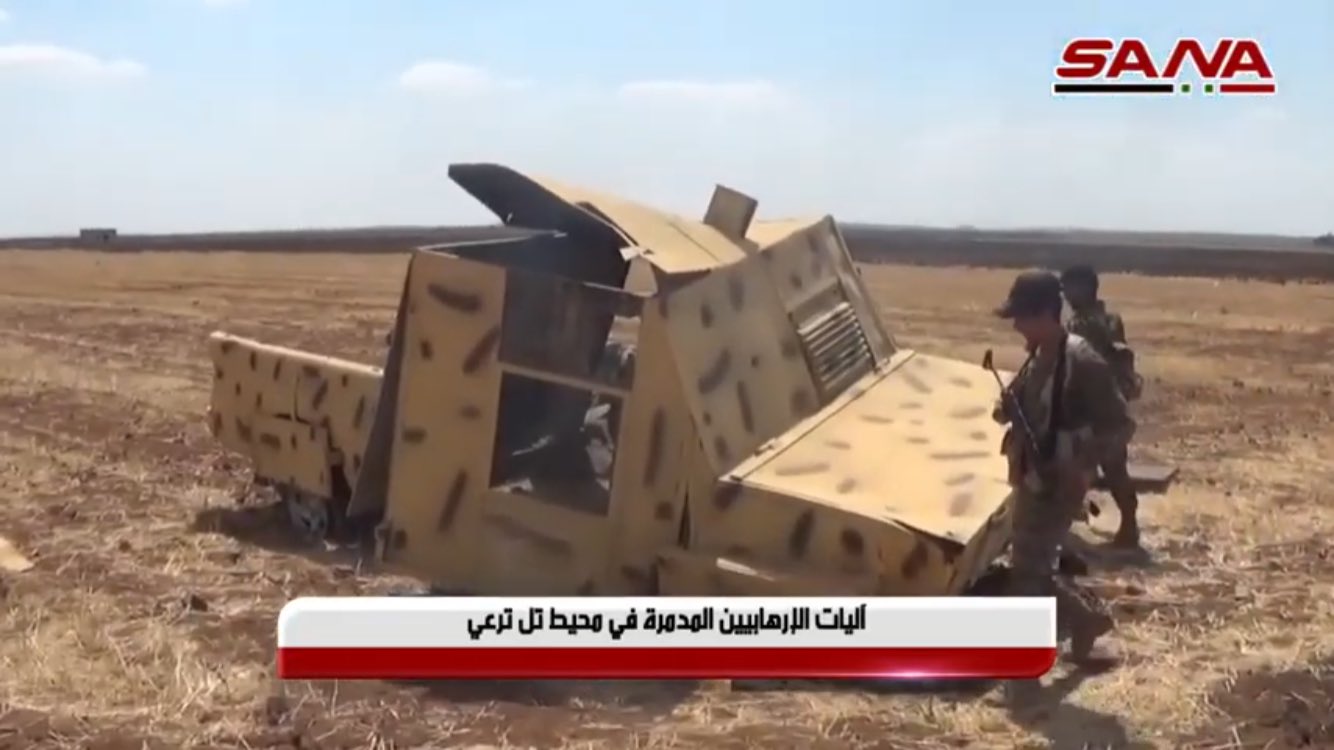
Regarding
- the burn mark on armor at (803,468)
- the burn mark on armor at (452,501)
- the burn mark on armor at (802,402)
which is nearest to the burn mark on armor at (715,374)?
the burn mark on armor at (803,468)

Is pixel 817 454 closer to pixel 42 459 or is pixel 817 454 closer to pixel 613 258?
pixel 613 258

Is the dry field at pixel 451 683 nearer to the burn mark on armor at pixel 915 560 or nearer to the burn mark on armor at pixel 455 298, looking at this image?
the burn mark on armor at pixel 915 560

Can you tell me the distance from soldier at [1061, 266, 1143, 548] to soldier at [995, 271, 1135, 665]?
236cm

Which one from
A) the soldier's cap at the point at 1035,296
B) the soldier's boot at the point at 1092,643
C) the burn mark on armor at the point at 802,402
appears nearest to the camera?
the soldier's cap at the point at 1035,296

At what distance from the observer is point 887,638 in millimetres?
4688

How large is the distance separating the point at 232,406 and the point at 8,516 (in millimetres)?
1523

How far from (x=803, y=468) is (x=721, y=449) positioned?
13.7 inches

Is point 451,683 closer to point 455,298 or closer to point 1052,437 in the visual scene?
point 455,298

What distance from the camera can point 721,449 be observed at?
5535 mm

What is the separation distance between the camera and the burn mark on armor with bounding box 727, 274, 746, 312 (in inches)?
239

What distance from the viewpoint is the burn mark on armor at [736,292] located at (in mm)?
6074

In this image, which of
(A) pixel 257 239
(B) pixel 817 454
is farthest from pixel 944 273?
(A) pixel 257 239

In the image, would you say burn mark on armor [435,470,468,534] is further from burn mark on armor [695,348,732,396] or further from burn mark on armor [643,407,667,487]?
burn mark on armor [695,348,732,396]

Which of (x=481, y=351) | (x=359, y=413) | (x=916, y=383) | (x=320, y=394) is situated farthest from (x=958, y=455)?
(x=320, y=394)
